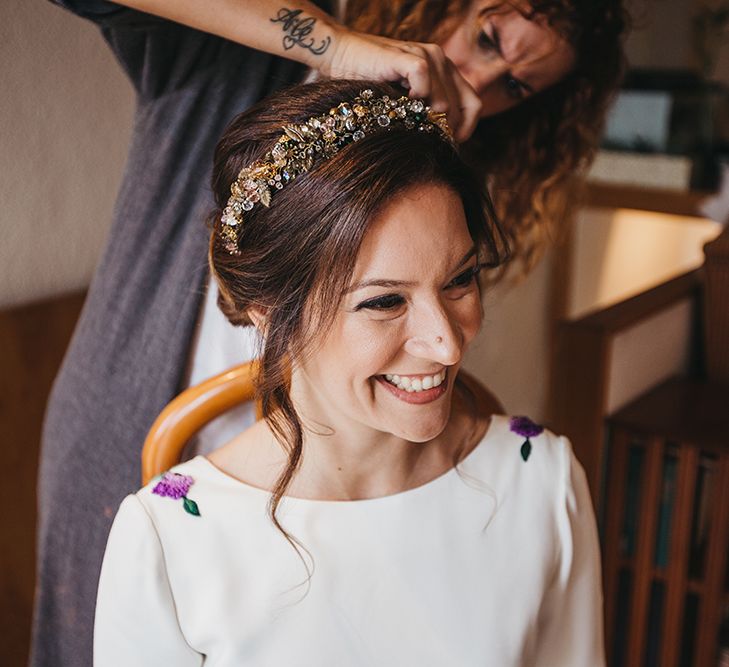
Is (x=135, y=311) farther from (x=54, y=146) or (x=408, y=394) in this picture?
(x=408, y=394)

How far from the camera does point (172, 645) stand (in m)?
0.88

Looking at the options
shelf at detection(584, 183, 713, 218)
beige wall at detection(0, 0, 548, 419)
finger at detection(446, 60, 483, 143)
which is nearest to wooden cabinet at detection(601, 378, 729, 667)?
shelf at detection(584, 183, 713, 218)

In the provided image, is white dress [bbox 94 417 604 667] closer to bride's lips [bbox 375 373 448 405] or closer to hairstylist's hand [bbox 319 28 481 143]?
bride's lips [bbox 375 373 448 405]

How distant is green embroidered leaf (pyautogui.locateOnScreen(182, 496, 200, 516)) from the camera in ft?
2.91

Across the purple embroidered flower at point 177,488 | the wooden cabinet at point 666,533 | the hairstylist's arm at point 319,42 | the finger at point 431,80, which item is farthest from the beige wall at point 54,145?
the wooden cabinet at point 666,533

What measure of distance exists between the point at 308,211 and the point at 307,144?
6cm

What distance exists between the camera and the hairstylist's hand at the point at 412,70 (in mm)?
845

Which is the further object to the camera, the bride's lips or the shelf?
the shelf

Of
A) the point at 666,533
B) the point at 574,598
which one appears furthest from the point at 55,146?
the point at 666,533

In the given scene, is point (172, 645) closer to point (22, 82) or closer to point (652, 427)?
point (22, 82)

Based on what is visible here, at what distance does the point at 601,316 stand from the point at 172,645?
1219 mm

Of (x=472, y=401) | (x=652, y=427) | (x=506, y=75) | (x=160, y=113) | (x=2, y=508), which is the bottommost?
(x=2, y=508)

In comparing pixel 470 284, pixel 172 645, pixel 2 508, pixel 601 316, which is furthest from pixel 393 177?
pixel 601 316

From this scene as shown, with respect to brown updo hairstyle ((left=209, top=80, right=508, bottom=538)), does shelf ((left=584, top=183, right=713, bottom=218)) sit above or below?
above
